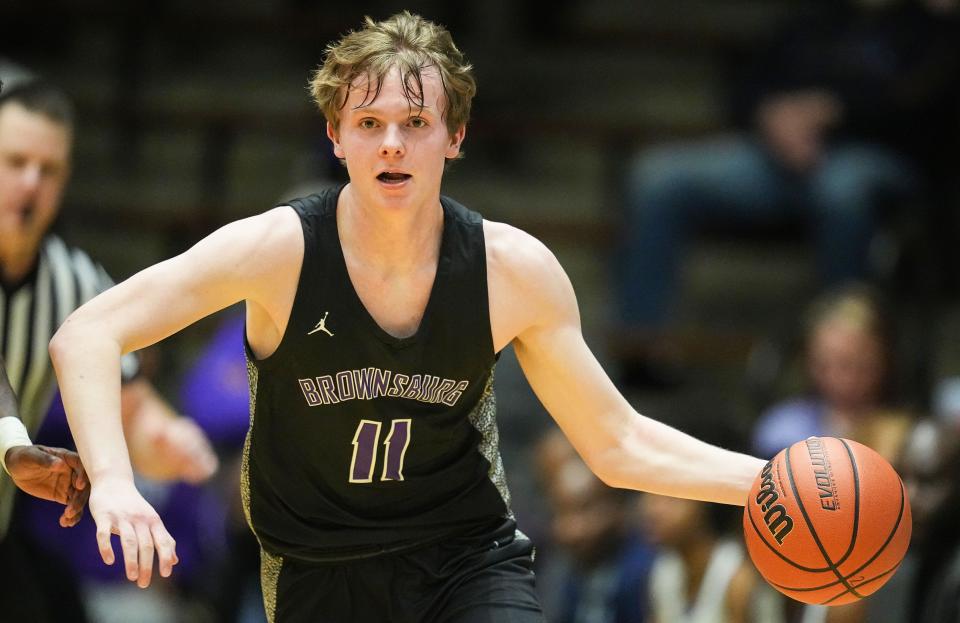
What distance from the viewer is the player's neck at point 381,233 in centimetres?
393

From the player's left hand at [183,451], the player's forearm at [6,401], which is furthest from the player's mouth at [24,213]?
the player's forearm at [6,401]

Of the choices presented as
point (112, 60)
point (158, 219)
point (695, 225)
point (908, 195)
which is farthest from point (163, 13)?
point (908, 195)

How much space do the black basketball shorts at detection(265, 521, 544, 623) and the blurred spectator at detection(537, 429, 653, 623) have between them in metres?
3.28

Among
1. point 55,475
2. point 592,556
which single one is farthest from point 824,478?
point 592,556

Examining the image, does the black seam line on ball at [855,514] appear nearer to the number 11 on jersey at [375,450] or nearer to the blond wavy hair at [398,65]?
the number 11 on jersey at [375,450]

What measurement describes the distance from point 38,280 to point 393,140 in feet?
6.08

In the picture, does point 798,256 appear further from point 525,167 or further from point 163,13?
point 163,13

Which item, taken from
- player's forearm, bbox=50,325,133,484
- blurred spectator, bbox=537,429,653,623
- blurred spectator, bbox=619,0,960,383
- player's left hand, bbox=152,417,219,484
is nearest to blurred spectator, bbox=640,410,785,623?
blurred spectator, bbox=537,429,653,623

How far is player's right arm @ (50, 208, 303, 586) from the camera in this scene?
334cm

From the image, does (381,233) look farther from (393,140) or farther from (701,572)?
(701,572)

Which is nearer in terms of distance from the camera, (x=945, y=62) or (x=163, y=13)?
(x=945, y=62)

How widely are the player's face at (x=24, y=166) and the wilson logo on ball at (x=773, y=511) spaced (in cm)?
255

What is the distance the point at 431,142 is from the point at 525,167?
6.33 meters

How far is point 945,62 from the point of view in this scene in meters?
8.34
